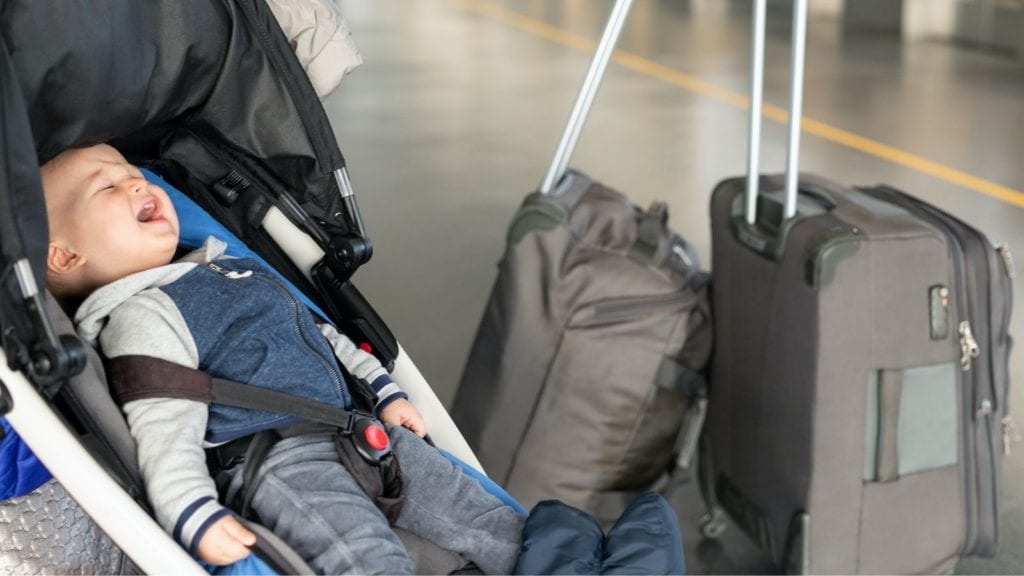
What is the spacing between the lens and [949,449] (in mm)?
2449

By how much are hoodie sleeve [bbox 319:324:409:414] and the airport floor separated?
0.99 m

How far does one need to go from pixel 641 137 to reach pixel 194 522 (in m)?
4.54

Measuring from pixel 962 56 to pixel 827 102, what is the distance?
4.89 ft

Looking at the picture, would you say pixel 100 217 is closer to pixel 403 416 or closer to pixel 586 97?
pixel 403 416

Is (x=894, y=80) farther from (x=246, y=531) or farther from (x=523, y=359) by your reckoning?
(x=246, y=531)

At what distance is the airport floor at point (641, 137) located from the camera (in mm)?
4062

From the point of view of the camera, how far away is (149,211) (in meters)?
1.90

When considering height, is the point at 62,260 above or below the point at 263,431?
above

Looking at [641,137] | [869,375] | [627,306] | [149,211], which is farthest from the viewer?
[641,137]

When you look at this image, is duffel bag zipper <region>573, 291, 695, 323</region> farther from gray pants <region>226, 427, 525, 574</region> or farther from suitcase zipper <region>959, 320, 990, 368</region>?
gray pants <region>226, 427, 525, 574</region>

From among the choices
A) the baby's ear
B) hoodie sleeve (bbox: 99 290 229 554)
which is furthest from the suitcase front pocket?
the baby's ear

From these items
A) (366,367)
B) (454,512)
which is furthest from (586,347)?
(454,512)

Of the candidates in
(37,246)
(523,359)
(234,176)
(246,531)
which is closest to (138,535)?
(246,531)

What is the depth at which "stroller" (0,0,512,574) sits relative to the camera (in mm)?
1472
